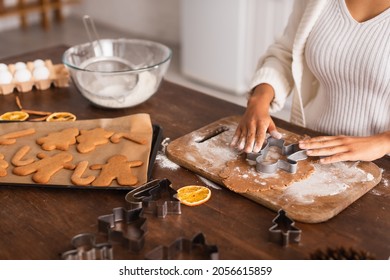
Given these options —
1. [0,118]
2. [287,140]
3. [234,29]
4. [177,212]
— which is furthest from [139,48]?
[234,29]

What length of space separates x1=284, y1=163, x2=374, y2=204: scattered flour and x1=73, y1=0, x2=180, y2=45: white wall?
3.63m

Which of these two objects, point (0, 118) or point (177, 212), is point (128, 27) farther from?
point (177, 212)

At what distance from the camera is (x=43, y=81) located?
177cm

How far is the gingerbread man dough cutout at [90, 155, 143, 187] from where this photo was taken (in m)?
1.23

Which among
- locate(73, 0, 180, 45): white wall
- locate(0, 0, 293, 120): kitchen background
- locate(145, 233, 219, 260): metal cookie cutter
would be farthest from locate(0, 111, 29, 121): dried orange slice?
locate(73, 0, 180, 45): white wall

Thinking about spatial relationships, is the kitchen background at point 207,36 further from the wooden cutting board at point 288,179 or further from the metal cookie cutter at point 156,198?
the metal cookie cutter at point 156,198

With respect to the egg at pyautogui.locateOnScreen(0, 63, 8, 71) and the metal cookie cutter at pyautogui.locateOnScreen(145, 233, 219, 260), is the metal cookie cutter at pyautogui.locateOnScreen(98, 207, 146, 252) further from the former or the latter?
the egg at pyautogui.locateOnScreen(0, 63, 8, 71)

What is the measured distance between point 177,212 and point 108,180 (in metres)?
0.18

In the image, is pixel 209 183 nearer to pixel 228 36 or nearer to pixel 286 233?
pixel 286 233

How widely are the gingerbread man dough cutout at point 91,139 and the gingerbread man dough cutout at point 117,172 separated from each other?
0.08 m

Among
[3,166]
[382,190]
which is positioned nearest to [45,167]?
[3,166]

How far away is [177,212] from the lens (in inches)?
45.4

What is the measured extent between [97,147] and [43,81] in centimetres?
50

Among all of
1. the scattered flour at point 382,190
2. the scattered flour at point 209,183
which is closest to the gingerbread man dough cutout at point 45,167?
the scattered flour at point 209,183
